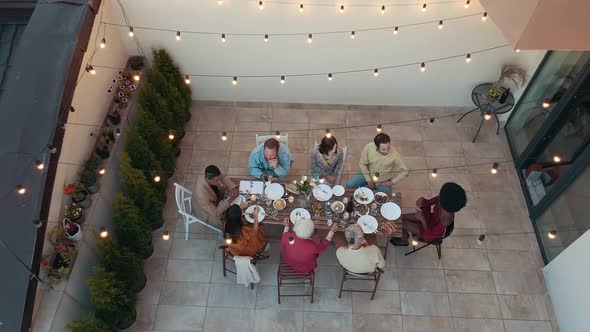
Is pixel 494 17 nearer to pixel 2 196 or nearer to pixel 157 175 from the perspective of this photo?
pixel 157 175

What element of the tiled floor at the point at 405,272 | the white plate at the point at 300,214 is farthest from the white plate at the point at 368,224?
the tiled floor at the point at 405,272

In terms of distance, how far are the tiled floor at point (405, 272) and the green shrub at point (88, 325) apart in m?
0.69

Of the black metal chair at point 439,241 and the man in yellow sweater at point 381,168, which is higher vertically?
the man in yellow sweater at point 381,168

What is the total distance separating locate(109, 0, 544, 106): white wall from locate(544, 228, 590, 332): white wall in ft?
Answer: 8.42

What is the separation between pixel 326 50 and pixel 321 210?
91.9 inches

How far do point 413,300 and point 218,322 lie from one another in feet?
7.57

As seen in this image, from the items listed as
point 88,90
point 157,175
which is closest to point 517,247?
point 157,175

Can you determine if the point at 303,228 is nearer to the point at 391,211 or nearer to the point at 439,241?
the point at 391,211

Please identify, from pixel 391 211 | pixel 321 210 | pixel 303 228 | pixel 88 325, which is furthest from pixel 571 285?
pixel 88 325

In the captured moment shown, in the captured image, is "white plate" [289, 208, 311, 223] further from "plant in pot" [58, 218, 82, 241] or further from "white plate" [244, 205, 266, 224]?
"plant in pot" [58, 218, 82, 241]

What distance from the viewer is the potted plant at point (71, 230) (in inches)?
182

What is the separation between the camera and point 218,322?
5.02 metres

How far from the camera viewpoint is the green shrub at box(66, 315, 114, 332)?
163 inches

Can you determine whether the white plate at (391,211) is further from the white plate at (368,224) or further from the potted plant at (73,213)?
the potted plant at (73,213)
